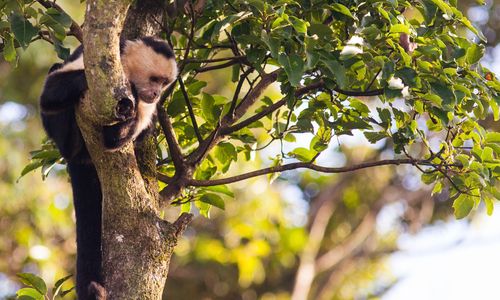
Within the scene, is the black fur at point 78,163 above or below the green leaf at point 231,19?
below

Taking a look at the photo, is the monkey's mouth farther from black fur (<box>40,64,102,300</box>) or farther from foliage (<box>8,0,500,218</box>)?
black fur (<box>40,64,102,300</box>)

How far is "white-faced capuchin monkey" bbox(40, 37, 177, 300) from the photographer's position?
2.75 m

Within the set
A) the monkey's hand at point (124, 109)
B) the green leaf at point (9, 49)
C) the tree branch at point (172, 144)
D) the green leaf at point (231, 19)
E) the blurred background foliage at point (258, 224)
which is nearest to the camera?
the monkey's hand at point (124, 109)

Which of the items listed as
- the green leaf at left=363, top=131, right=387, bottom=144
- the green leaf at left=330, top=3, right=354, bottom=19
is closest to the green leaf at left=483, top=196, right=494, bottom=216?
the green leaf at left=363, top=131, right=387, bottom=144

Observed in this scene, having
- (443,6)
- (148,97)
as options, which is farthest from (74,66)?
(443,6)

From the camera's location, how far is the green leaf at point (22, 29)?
246 centimetres

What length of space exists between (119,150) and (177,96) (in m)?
0.65

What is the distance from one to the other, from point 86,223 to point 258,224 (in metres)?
5.15

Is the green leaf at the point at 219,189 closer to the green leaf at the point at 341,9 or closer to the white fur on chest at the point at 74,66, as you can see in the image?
the white fur on chest at the point at 74,66

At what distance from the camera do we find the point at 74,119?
2959 millimetres

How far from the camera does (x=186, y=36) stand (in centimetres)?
315

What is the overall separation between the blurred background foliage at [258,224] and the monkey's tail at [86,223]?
325cm

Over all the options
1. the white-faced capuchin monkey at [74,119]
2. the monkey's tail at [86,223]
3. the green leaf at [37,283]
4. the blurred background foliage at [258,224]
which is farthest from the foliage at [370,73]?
the blurred background foliage at [258,224]

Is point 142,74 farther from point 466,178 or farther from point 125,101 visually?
point 466,178
